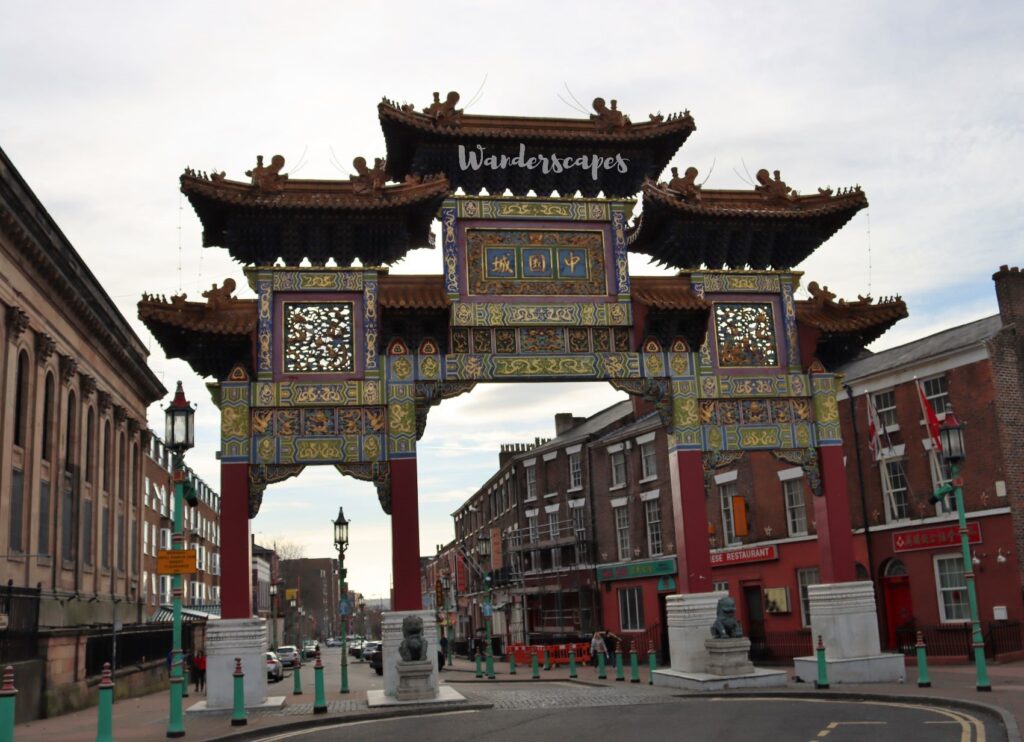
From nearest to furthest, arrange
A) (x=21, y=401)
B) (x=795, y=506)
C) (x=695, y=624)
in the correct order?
(x=695, y=624), (x=21, y=401), (x=795, y=506)

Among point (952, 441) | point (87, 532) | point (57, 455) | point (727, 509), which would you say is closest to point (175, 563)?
point (952, 441)

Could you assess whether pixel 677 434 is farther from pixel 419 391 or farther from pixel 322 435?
pixel 322 435

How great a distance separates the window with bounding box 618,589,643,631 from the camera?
147ft

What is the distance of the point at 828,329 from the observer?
85.6 ft

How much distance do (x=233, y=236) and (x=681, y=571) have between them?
13488mm

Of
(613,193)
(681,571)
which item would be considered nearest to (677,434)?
(681,571)

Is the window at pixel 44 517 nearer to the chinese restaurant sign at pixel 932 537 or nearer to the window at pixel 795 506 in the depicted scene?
the window at pixel 795 506

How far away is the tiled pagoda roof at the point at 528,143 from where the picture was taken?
24.8 meters

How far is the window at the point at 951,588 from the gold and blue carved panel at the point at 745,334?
10.0m

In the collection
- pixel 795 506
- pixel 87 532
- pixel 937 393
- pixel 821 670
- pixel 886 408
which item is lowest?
pixel 821 670

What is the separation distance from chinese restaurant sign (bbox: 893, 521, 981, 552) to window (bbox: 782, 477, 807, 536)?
13.9 feet

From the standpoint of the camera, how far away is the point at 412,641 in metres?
21.4

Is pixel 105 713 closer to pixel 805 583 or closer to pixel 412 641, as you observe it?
pixel 412 641

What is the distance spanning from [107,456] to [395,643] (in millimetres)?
25843
